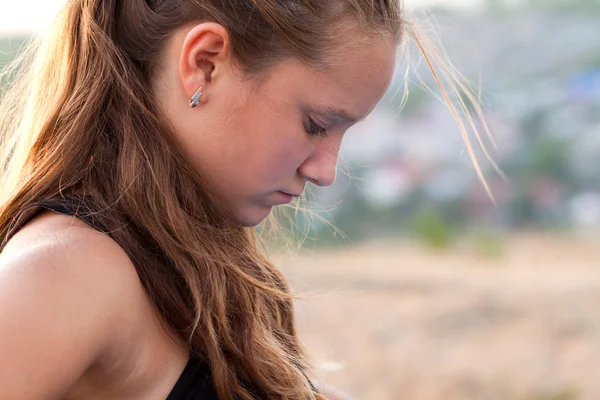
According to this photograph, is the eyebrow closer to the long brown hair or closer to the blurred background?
the long brown hair

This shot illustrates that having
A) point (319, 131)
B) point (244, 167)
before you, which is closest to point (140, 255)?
point (244, 167)

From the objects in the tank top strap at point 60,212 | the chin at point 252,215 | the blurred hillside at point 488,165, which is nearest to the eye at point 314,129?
the chin at point 252,215

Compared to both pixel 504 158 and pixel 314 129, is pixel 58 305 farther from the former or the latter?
pixel 504 158

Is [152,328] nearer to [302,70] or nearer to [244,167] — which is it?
[244,167]

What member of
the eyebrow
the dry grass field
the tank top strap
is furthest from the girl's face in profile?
the dry grass field

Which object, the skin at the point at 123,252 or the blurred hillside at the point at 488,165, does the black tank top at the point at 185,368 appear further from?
the blurred hillside at the point at 488,165

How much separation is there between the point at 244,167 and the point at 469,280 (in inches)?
140

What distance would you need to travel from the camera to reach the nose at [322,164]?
1256 millimetres

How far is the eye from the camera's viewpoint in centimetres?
123

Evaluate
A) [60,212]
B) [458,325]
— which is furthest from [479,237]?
[60,212]

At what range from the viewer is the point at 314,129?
124cm

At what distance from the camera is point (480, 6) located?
6770 millimetres

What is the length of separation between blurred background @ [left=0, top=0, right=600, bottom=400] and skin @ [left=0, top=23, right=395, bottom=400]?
1.95 metres

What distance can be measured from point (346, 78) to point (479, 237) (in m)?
4.32
